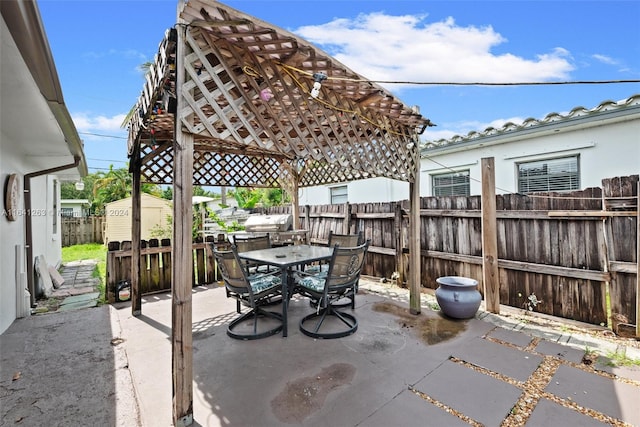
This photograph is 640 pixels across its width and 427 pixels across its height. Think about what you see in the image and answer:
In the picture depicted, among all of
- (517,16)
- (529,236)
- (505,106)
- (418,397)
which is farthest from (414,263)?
(505,106)

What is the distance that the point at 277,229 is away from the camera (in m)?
6.54

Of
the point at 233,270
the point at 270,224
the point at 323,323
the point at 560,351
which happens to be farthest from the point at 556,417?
the point at 270,224

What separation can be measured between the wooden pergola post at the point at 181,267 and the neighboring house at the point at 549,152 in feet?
16.8

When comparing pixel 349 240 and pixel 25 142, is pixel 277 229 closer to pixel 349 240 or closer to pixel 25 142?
pixel 349 240

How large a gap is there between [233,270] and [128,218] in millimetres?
11503

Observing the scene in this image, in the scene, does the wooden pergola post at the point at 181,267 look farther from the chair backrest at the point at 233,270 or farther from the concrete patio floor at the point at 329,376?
the chair backrest at the point at 233,270

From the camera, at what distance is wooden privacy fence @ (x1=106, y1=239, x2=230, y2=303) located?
4.72 meters

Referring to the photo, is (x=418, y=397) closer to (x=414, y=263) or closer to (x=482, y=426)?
(x=482, y=426)

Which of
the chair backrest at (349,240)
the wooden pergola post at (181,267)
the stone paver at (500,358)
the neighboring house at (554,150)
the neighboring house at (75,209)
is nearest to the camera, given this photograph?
the wooden pergola post at (181,267)

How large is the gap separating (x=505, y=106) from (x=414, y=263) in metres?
6.70

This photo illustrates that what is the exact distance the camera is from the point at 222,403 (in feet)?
7.14

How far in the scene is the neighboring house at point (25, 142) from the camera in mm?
1565

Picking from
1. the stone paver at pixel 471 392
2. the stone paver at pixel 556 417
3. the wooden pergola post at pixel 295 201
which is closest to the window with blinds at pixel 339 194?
the wooden pergola post at pixel 295 201

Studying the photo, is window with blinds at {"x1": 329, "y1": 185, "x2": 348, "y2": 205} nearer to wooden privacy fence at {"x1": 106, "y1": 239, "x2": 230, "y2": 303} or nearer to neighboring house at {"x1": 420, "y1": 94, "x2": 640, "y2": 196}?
neighboring house at {"x1": 420, "y1": 94, "x2": 640, "y2": 196}
